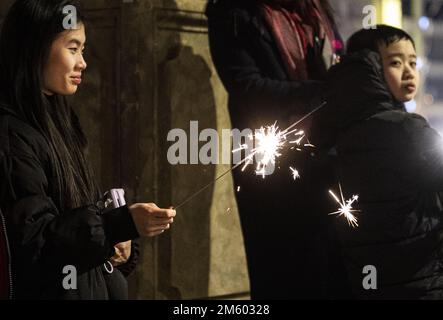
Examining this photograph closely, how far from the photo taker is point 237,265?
3973 millimetres

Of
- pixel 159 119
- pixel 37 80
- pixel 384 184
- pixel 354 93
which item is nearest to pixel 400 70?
pixel 354 93

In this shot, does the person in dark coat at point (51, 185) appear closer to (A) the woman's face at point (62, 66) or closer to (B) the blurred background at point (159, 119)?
(A) the woman's face at point (62, 66)

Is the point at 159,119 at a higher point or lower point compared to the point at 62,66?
higher

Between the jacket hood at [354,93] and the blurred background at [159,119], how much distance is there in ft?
2.02

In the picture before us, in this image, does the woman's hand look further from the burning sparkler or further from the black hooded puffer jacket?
the burning sparkler

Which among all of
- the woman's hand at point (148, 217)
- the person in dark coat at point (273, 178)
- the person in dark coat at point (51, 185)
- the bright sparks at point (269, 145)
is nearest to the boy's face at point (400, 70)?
the person in dark coat at point (273, 178)

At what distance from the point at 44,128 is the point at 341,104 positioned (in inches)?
47.3

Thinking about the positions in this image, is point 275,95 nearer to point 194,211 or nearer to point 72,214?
point 194,211

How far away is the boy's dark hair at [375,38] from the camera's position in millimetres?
3572

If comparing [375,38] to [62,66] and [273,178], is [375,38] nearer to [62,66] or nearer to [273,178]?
[273,178]

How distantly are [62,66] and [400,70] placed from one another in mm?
1382

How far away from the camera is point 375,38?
141 inches
